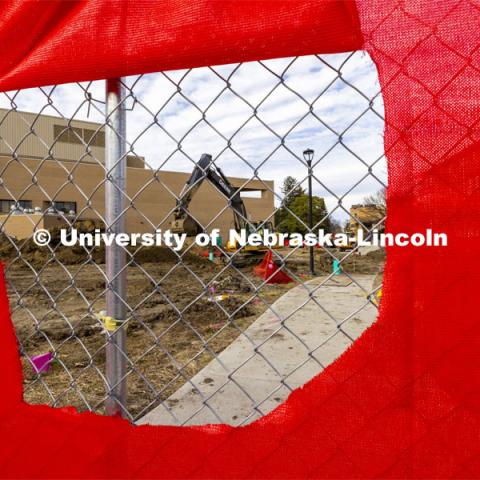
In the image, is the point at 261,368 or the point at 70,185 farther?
the point at 70,185

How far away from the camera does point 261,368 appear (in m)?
4.12

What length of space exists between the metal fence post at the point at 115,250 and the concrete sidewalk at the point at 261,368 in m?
0.21

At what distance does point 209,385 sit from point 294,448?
2802 mm

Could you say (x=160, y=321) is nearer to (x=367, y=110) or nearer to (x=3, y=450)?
(x=3, y=450)

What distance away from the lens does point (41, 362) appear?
4152 mm

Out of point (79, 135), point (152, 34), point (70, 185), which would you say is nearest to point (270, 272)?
point (79, 135)

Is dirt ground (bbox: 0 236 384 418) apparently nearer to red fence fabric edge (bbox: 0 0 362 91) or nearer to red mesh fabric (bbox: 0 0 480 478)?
red mesh fabric (bbox: 0 0 480 478)

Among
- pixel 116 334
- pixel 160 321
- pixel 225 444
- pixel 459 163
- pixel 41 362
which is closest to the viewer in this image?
pixel 459 163

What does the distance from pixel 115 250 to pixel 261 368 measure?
123 inches

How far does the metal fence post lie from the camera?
1300mm

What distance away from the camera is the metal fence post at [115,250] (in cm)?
130

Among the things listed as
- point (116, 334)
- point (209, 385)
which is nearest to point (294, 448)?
point (116, 334)

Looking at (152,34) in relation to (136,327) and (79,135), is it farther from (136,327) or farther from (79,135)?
(136,327)

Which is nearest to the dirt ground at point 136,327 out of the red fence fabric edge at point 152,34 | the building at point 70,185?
the red fence fabric edge at point 152,34
